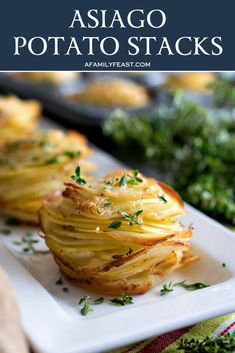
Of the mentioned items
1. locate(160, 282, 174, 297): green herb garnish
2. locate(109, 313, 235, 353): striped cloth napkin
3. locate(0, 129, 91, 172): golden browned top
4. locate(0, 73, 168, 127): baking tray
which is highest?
locate(0, 73, 168, 127): baking tray

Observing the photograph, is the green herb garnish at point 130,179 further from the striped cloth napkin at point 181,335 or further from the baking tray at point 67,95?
the baking tray at point 67,95

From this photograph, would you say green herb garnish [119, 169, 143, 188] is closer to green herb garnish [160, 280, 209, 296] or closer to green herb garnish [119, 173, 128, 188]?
green herb garnish [119, 173, 128, 188]

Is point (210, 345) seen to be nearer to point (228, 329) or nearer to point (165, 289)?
point (228, 329)

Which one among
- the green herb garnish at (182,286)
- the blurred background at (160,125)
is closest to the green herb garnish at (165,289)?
the green herb garnish at (182,286)

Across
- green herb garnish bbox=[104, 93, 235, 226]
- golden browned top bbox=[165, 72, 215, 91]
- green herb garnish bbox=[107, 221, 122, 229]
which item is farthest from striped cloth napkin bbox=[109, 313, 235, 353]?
golden browned top bbox=[165, 72, 215, 91]

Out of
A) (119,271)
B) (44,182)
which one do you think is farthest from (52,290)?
(44,182)

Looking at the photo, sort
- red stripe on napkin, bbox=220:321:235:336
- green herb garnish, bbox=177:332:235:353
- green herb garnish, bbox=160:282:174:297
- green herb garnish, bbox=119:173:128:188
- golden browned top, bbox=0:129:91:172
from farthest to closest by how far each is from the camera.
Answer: golden browned top, bbox=0:129:91:172
green herb garnish, bbox=119:173:128:188
green herb garnish, bbox=160:282:174:297
red stripe on napkin, bbox=220:321:235:336
green herb garnish, bbox=177:332:235:353
